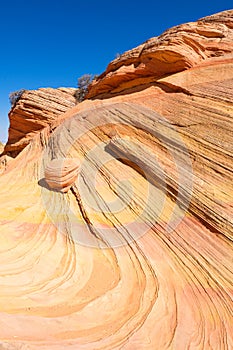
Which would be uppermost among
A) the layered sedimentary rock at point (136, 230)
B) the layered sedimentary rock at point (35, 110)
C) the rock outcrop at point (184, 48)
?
the rock outcrop at point (184, 48)

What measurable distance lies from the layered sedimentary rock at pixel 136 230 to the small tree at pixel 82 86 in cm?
815

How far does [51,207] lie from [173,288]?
3.58 m

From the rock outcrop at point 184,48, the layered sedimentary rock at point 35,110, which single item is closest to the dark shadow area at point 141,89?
the rock outcrop at point 184,48

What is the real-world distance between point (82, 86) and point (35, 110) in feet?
13.2

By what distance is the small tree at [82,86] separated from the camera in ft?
55.6

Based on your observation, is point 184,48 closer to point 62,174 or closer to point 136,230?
point 62,174

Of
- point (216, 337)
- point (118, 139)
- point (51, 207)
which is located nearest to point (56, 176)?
point (51, 207)

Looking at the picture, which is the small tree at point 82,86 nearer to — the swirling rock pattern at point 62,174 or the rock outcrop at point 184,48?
the rock outcrop at point 184,48

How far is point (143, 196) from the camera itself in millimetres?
6445

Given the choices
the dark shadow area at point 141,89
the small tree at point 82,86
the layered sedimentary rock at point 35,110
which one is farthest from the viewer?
the small tree at point 82,86

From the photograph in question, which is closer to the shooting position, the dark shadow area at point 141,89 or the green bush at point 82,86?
the dark shadow area at point 141,89

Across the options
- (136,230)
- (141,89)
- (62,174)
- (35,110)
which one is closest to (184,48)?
(141,89)

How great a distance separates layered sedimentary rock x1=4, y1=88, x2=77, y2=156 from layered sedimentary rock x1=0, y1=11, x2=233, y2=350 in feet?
20.9

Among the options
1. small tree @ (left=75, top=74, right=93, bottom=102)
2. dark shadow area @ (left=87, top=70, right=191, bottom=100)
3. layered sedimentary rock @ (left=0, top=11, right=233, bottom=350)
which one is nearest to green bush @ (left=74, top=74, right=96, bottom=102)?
small tree @ (left=75, top=74, right=93, bottom=102)
